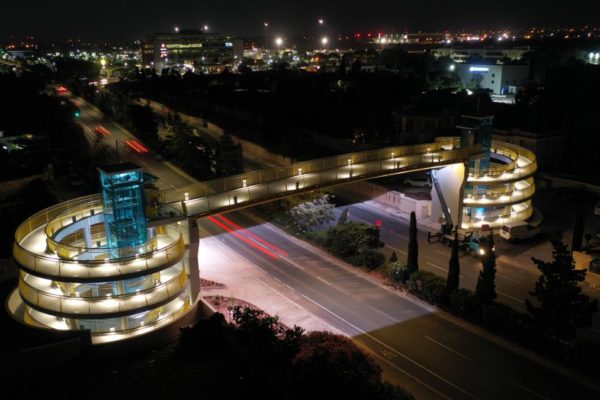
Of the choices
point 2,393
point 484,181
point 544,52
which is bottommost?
point 2,393

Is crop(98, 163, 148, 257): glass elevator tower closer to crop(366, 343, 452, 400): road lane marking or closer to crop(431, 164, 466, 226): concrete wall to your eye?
crop(366, 343, 452, 400): road lane marking

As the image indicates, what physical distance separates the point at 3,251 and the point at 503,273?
3200 cm

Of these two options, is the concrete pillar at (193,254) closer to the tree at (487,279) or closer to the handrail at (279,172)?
the handrail at (279,172)

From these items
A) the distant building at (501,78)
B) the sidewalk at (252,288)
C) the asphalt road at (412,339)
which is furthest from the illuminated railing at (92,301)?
the distant building at (501,78)

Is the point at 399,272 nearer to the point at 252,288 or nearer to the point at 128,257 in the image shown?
the point at 252,288

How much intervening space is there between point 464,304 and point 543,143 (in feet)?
116

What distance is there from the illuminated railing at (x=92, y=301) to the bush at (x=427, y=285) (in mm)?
12815

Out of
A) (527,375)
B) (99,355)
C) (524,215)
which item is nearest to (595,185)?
(524,215)

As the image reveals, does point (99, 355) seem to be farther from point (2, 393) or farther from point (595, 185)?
point (595, 185)

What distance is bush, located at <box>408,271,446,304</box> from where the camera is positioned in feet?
89.4

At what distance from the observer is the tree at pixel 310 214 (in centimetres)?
3797

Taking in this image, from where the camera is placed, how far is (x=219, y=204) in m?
27.7

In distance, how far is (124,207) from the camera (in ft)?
79.4

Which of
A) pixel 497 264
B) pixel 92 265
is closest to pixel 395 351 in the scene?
pixel 497 264
